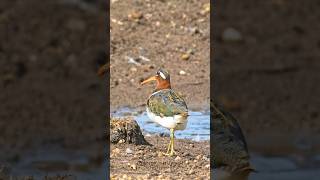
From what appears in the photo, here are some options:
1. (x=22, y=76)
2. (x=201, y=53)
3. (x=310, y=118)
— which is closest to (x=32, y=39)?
(x=22, y=76)

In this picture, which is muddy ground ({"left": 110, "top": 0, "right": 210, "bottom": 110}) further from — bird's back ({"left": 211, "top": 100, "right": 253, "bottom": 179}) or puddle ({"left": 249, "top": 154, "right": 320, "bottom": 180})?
puddle ({"left": 249, "top": 154, "right": 320, "bottom": 180})

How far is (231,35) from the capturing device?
5.52 meters

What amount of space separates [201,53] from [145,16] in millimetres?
2451

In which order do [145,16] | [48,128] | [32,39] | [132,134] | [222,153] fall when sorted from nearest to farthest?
[132,134]
[222,153]
[48,128]
[145,16]
[32,39]

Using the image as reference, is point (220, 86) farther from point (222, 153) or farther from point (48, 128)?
point (222, 153)

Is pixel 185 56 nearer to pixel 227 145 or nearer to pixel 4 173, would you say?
pixel 227 145

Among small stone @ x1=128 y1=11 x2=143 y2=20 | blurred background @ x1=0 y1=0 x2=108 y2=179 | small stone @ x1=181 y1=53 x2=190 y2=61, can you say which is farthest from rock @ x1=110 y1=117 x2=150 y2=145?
small stone @ x1=128 y1=11 x2=143 y2=20

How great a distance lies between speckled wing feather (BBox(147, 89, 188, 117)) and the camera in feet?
6.75

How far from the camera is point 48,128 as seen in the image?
4.36 m

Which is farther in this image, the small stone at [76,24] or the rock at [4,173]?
the small stone at [76,24]

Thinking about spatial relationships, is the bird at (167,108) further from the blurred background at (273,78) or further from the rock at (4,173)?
the blurred background at (273,78)

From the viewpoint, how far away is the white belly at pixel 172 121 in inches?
80.7

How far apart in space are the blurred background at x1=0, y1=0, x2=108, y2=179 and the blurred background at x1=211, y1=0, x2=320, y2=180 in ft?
1.95

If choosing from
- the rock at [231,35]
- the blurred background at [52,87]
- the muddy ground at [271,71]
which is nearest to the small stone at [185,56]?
the blurred background at [52,87]
